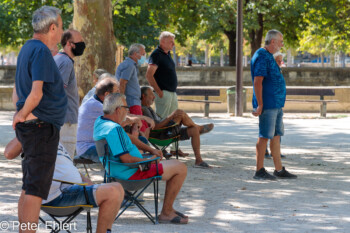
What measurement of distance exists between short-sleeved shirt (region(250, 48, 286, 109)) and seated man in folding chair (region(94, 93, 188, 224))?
272 centimetres

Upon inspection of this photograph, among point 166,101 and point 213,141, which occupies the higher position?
point 166,101

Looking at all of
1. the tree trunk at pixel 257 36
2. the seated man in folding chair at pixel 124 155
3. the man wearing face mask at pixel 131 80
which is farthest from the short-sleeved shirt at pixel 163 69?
the tree trunk at pixel 257 36

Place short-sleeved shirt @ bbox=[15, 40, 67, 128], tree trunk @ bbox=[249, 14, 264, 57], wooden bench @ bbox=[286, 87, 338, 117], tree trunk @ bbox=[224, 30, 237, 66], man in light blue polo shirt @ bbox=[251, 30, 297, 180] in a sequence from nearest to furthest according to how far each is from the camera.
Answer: short-sleeved shirt @ bbox=[15, 40, 67, 128] → man in light blue polo shirt @ bbox=[251, 30, 297, 180] → wooden bench @ bbox=[286, 87, 338, 117] → tree trunk @ bbox=[249, 14, 264, 57] → tree trunk @ bbox=[224, 30, 237, 66]

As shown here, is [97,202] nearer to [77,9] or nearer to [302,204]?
[302,204]

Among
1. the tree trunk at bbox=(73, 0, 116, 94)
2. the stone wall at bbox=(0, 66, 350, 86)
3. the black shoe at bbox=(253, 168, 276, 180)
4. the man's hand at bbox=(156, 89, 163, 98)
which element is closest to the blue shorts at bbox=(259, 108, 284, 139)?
the black shoe at bbox=(253, 168, 276, 180)

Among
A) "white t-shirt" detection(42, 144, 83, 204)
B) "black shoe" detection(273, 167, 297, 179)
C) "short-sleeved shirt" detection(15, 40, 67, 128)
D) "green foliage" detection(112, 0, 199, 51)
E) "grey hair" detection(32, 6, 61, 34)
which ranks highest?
"green foliage" detection(112, 0, 199, 51)

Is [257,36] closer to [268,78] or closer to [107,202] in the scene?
[268,78]

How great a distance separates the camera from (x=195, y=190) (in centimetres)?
775

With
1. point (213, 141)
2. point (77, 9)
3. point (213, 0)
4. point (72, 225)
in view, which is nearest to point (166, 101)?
point (77, 9)

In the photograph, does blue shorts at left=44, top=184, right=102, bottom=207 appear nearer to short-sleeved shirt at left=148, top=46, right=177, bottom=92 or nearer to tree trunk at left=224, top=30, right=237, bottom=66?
short-sleeved shirt at left=148, top=46, right=177, bottom=92

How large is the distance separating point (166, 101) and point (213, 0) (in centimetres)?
2114

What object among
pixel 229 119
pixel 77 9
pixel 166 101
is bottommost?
pixel 229 119

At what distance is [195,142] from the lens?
9.51 meters

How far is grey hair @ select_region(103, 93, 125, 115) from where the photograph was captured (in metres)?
5.54
